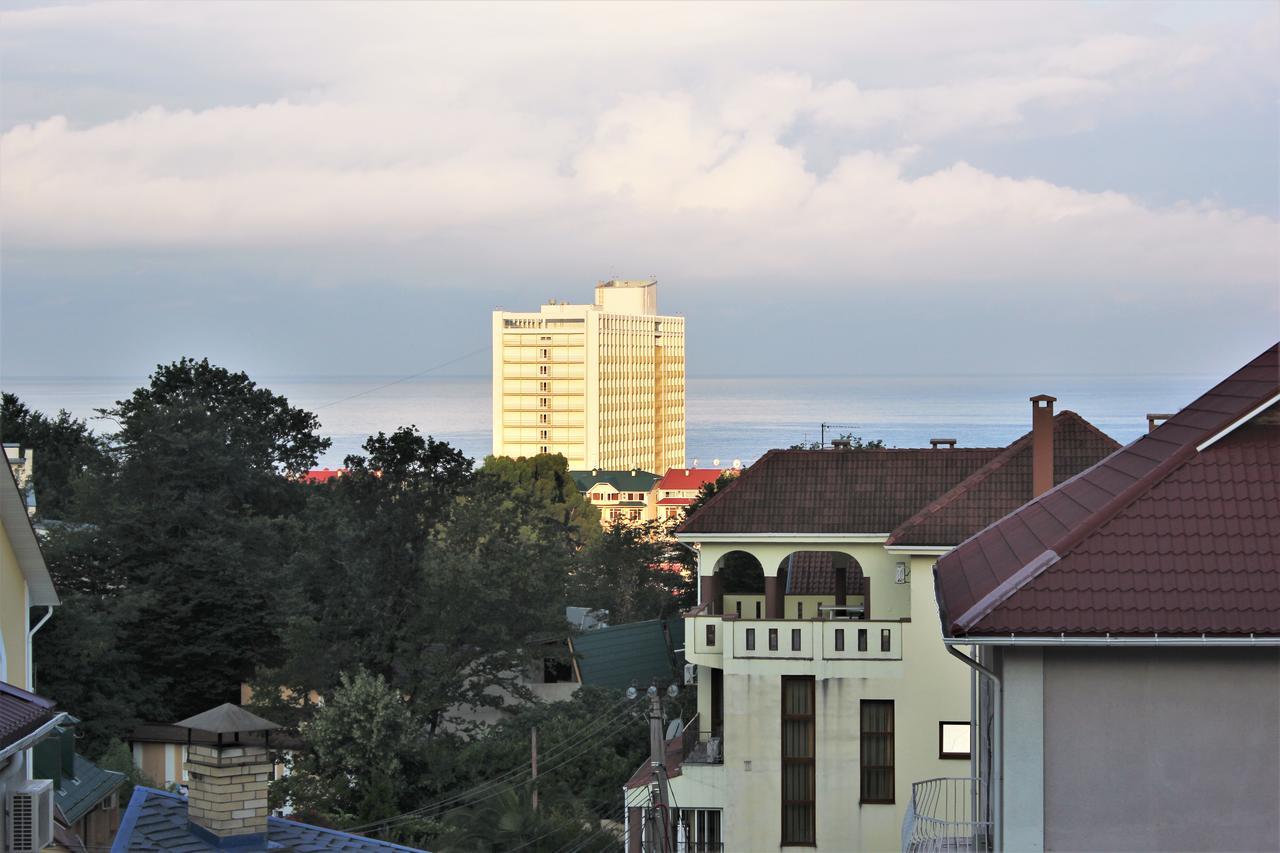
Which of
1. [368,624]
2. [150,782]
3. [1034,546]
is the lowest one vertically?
[150,782]

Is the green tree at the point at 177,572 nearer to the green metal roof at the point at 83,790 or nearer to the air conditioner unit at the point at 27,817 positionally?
the green metal roof at the point at 83,790

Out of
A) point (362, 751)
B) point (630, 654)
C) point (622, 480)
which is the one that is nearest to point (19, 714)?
point (362, 751)

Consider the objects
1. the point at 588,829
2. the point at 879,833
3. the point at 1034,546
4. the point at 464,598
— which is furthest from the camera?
the point at 464,598

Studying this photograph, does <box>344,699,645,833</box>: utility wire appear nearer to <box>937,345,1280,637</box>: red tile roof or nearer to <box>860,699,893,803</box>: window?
<box>860,699,893,803</box>: window

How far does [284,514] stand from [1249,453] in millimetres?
50591

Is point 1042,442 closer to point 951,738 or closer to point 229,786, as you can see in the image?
point 951,738

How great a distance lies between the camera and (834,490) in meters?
27.6

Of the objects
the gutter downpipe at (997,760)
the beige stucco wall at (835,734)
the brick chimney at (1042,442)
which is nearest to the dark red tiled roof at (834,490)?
the beige stucco wall at (835,734)

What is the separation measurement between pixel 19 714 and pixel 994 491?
1784 centimetres

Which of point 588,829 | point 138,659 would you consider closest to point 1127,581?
point 588,829

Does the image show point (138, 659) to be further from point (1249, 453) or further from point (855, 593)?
point (1249, 453)

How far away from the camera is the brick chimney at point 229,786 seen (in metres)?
12.9

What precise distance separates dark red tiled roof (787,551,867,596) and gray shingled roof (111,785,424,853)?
56.2ft

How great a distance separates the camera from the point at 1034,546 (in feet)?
35.9
